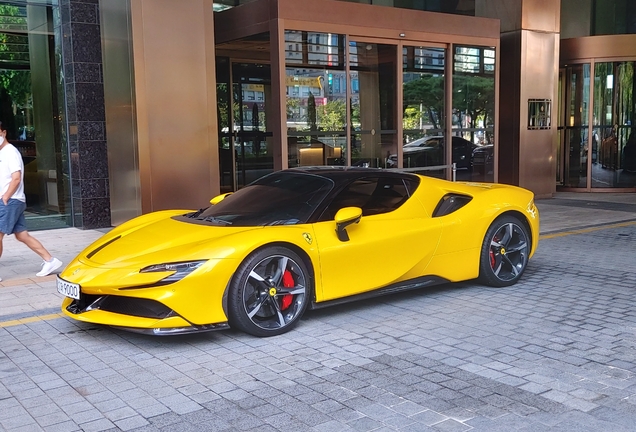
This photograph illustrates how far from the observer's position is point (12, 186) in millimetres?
7152

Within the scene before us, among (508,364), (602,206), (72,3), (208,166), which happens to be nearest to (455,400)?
(508,364)

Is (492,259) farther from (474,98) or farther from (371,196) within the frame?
(474,98)

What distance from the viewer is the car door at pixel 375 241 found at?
550 centimetres

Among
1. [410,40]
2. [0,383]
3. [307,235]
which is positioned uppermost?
[410,40]

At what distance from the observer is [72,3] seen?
11031mm

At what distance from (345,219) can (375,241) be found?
0.45 m

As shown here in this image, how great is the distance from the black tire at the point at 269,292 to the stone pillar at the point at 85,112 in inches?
275

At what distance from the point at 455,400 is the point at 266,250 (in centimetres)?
186

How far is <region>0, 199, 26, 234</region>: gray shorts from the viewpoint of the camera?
7215mm

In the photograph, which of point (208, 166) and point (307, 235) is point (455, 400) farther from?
point (208, 166)

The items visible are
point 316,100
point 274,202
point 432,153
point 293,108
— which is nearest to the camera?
point 274,202

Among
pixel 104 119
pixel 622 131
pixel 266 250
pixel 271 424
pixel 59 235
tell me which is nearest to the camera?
→ pixel 271 424

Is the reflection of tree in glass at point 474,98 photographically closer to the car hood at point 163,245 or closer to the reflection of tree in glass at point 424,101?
the reflection of tree in glass at point 424,101

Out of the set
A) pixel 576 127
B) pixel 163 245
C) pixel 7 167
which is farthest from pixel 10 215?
pixel 576 127
